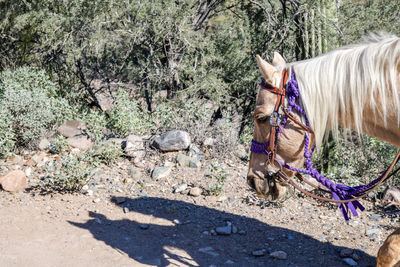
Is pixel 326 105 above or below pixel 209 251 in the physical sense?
above

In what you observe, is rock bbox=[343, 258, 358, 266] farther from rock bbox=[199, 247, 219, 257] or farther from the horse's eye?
the horse's eye

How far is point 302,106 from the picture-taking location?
8.46 ft

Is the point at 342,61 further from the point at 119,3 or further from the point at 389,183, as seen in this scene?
the point at 119,3

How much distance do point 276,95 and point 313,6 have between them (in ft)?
12.7

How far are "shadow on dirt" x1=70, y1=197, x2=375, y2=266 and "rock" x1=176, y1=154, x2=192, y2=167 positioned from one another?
0.96 m

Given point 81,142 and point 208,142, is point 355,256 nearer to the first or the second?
point 208,142

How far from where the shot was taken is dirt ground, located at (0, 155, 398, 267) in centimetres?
358

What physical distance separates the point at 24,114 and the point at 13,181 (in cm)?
170

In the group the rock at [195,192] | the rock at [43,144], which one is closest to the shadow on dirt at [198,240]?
the rock at [195,192]

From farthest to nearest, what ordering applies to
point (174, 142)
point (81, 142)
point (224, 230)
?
point (81, 142), point (174, 142), point (224, 230)

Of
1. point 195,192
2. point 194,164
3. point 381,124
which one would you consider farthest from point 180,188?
point 381,124

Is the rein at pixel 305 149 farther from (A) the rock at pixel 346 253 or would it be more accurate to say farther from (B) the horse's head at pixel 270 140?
(A) the rock at pixel 346 253

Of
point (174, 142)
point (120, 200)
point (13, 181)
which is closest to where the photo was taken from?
point (120, 200)

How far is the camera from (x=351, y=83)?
2.39 m
